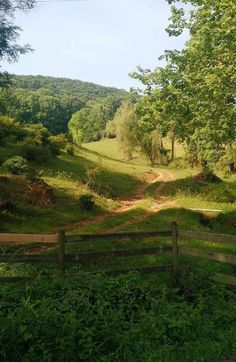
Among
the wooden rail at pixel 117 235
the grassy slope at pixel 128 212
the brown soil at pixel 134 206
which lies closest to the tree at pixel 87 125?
the brown soil at pixel 134 206

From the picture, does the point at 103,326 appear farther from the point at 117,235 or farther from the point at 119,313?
the point at 117,235

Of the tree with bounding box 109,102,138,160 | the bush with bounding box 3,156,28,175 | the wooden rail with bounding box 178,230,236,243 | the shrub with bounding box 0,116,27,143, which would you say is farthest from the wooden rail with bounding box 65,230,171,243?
the tree with bounding box 109,102,138,160

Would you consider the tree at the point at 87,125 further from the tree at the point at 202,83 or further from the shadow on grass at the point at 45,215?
the tree at the point at 202,83

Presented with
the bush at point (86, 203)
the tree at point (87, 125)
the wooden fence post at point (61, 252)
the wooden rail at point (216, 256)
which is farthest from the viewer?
the tree at point (87, 125)

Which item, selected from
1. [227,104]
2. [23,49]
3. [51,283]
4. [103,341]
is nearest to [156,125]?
[227,104]

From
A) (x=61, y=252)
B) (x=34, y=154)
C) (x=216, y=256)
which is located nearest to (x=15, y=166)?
(x=34, y=154)

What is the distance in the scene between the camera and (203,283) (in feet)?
36.6

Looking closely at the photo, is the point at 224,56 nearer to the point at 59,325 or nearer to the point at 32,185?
the point at 32,185

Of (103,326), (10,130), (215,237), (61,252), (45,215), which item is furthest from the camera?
(10,130)

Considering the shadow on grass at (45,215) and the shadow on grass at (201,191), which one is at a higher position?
the shadow on grass at (201,191)

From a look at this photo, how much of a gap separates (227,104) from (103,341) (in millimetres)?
16735

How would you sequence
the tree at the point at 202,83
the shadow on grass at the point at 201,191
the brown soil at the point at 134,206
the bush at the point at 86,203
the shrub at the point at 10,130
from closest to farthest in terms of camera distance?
the tree at the point at 202,83 → the brown soil at the point at 134,206 → the bush at the point at 86,203 → the shadow on grass at the point at 201,191 → the shrub at the point at 10,130

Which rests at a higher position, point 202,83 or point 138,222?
point 202,83

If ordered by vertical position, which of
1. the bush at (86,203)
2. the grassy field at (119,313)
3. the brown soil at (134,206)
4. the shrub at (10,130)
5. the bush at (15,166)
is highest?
the shrub at (10,130)
